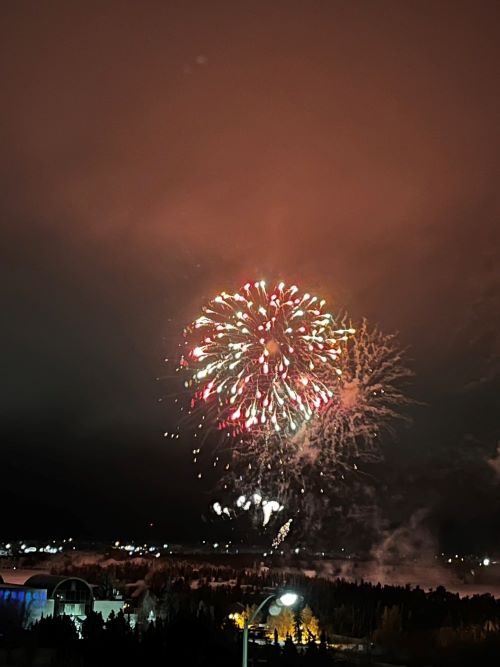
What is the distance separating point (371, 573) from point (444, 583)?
67.2ft

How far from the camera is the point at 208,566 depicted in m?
143

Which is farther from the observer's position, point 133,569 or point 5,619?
point 133,569

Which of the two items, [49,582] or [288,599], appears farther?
[49,582]

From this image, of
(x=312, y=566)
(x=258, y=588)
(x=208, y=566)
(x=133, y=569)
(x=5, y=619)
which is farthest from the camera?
(x=312, y=566)

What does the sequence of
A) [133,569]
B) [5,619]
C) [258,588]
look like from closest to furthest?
[5,619]
[258,588]
[133,569]

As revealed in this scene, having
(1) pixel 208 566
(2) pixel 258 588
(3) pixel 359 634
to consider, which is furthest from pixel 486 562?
(3) pixel 359 634

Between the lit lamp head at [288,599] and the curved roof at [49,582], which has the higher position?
the lit lamp head at [288,599]

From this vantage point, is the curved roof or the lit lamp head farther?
the curved roof

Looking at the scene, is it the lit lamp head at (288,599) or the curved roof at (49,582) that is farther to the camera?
the curved roof at (49,582)

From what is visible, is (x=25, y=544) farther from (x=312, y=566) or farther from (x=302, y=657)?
(x=302, y=657)

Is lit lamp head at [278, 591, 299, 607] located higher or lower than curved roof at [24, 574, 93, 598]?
higher

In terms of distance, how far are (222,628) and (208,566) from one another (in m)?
87.7

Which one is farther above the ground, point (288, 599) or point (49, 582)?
point (288, 599)

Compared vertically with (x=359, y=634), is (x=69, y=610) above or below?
above
